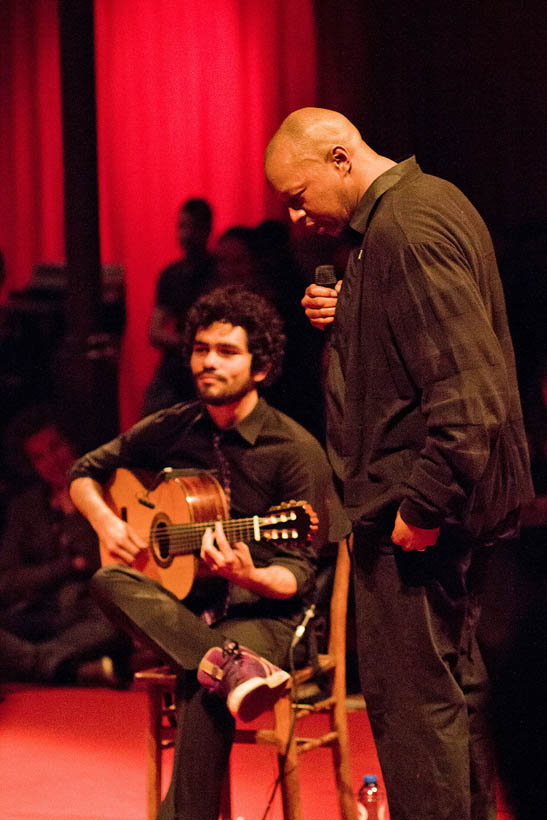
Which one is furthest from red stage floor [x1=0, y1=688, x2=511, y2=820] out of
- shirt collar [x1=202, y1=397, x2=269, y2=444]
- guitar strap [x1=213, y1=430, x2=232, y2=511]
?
shirt collar [x1=202, y1=397, x2=269, y2=444]

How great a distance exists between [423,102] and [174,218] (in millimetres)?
1589

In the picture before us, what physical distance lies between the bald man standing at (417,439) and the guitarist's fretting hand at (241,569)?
28.3 inches

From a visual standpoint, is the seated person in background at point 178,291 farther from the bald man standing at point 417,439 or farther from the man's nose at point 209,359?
the bald man standing at point 417,439

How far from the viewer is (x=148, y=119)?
5.37 meters

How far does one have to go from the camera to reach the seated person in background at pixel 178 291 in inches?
185

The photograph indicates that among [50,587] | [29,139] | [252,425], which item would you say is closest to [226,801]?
[252,425]

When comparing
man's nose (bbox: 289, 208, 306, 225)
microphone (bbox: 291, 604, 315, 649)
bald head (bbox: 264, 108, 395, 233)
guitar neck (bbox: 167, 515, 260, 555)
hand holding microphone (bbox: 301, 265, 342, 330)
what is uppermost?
bald head (bbox: 264, 108, 395, 233)

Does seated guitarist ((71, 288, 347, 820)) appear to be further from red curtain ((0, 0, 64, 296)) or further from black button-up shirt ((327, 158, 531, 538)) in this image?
red curtain ((0, 0, 64, 296))

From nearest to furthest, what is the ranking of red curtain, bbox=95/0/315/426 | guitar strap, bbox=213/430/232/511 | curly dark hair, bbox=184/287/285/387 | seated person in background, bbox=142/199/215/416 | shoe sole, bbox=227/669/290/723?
shoe sole, bbox=227/669/290/723, guitar strap, bbox=213/430/232/511, curly dark hair, bbox=184/287/285/387, seated person in background, bbox=142/199/215/416, red curtain, bbox=95/0/315/426

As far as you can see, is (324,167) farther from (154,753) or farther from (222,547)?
(154,753)

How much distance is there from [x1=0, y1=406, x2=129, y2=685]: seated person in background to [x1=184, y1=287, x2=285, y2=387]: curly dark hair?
5.20 feet

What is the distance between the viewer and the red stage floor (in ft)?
9.90

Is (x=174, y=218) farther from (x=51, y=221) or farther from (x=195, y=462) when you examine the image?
(x=195, y=462)

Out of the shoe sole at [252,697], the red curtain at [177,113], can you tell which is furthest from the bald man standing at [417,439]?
the red curtain at [177,113]
